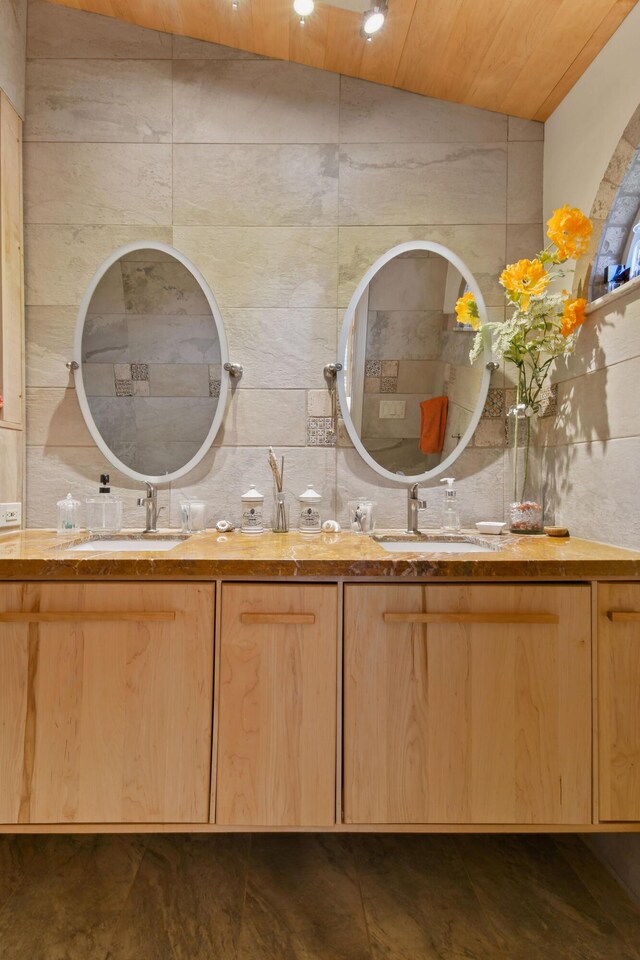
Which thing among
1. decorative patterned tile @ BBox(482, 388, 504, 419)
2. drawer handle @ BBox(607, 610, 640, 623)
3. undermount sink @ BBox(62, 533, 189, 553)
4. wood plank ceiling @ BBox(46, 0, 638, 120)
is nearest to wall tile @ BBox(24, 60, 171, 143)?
wood plank ceiling @ BBox(46, 0, 638, 120)

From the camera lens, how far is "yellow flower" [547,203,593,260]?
1.50 metres

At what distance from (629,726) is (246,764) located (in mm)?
931

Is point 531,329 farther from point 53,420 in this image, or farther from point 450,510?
point 53,420

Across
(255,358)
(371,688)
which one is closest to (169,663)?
(371,688)

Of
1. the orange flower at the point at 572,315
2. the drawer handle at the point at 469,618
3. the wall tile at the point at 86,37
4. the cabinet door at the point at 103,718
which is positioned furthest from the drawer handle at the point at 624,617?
the wall tile at the point at 86,37

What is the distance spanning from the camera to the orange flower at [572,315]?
1.56m

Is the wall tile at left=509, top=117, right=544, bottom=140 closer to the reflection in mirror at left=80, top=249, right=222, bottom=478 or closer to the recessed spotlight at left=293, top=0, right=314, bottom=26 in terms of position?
the recessed spotlight at left=293, top=0, right=314, bottom=26

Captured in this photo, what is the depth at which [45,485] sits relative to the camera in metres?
1.84

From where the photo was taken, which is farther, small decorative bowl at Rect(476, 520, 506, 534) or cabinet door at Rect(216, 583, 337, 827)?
small decorative bowl at Rect(476, 520, 506, 534)

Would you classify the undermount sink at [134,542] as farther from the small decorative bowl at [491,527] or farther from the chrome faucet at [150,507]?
the small decorative bowl at [491,527]

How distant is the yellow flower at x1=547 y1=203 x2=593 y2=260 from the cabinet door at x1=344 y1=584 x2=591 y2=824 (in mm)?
1107

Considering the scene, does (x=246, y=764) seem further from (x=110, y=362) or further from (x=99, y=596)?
(x=110, y=362)

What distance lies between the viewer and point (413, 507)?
5.81 feet

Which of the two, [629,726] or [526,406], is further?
[526,406]
